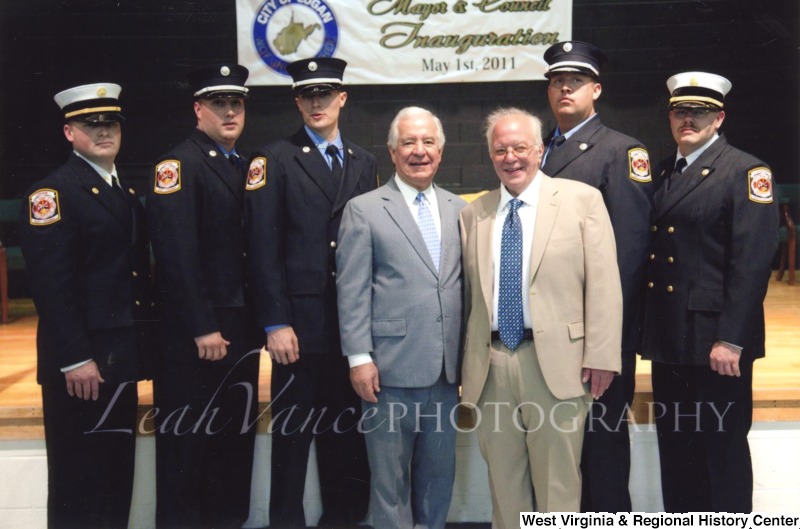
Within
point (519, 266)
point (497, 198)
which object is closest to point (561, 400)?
point (519, 266)

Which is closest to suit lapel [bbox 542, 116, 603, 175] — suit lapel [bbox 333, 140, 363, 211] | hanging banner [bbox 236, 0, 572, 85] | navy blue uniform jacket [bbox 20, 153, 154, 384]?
suit lapel [bbox 333, 140, 363, 211]

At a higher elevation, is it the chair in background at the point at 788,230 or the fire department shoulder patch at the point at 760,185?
the fire department shoulder patch at the point at 760,185

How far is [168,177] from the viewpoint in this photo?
8.63ft

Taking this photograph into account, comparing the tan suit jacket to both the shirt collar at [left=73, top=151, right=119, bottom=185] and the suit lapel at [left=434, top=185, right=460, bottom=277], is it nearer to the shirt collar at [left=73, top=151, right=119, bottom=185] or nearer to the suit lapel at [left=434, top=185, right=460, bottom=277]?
the suit lapel at [left=434, top=185, right=460, bottom=277]

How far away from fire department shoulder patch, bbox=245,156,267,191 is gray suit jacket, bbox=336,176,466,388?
1.15ft

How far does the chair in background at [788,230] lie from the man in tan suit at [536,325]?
3826mm

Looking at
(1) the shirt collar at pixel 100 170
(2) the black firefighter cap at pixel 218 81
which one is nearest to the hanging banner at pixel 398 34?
(2) the black firefighter cap at pixel 218 81

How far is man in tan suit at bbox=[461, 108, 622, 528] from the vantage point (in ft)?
7.64

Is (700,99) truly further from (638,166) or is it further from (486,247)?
(486,247)

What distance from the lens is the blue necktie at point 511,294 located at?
7.70 ft

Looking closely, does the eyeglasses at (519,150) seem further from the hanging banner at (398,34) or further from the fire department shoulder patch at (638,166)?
the hanging banner at (398,34)

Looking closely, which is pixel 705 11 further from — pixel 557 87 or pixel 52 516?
pixel 52 516

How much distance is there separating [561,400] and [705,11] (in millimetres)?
4898

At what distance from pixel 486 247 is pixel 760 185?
885 millimetres
